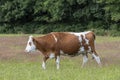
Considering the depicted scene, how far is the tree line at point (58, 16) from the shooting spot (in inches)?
1798

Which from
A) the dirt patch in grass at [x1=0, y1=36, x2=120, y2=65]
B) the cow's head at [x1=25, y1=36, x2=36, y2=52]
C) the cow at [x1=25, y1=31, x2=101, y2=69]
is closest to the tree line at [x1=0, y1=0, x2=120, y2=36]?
the dirt patch in grass at [x1=0, y1=36, x2=120, y2=65]

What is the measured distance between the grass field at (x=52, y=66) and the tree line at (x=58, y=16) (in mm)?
20027

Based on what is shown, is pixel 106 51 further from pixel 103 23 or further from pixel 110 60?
pixel 103 23

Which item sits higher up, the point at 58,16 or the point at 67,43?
the point at 67,43

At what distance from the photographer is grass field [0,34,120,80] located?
41.3 feet

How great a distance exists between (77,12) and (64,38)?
3203cm

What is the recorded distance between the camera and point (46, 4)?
160 ft

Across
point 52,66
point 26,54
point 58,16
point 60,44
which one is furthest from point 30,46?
point 58,16

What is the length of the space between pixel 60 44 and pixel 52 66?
1100 mm

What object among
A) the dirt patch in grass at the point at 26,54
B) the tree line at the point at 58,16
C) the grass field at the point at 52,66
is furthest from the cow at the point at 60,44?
the tree line at the point at 58,16

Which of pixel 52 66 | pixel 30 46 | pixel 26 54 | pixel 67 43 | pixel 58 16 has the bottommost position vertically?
pixel 58 16

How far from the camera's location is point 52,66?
55.3 ft

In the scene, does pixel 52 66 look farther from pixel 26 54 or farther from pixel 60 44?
pixel 26 54

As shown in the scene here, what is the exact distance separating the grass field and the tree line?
2003 cm
